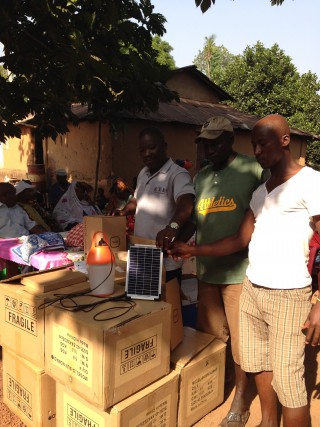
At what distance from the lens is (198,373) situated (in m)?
2.50

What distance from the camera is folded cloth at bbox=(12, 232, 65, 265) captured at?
145 inches

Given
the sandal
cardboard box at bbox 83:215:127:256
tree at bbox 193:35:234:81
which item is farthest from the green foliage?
tree at bbox 193:35:234:81

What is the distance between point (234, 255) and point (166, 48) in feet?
88.3

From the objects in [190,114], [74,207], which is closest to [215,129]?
[74,207]

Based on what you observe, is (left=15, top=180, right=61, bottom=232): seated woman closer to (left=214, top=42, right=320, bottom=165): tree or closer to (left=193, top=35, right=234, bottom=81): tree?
(left=214, top=42, right=320, bottom=165): tree

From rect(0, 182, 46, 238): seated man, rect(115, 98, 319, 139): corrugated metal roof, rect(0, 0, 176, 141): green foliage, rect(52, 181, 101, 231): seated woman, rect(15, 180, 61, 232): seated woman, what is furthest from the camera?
rect(115, 98, 319, 139): corrugated metal roof

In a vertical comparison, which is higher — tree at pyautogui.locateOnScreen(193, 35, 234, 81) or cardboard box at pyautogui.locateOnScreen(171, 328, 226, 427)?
tree at pyautogui.locateOnScreen(193, 35, 234, 81)

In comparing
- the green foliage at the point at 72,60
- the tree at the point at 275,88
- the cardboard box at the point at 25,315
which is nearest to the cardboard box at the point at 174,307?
the cardboard box at the point at 25,315

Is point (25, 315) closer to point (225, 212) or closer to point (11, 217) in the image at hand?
point (225, 212)

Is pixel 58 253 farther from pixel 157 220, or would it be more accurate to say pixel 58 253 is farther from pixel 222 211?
pixel 222 211

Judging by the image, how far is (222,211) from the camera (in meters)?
2.49

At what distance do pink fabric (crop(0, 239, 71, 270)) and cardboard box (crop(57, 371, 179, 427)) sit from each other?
139 cm

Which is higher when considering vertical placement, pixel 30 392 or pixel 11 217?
pixel 11 217

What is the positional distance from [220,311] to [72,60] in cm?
267
